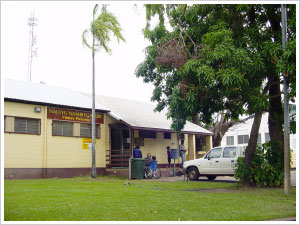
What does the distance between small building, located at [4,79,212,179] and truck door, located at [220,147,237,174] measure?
216 inches

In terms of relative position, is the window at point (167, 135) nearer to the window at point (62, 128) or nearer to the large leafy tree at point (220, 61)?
the window at point (62, 128)

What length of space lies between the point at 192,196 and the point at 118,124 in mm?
13249

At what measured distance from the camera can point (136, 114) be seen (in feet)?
89.5

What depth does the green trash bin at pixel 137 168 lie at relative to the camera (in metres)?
21.8

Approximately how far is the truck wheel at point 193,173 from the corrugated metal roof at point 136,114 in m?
4.07

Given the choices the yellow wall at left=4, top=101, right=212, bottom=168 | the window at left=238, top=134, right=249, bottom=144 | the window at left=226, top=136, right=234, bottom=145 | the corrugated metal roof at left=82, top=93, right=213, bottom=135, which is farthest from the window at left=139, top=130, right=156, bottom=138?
the window at left=226, top=136, right=234, bottom=145

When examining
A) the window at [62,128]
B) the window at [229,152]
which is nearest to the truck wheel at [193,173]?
the window at [229,152]

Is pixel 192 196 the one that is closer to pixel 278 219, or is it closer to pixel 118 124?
pixel 278 219

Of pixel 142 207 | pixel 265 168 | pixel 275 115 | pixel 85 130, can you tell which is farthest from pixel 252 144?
pixel 85 130

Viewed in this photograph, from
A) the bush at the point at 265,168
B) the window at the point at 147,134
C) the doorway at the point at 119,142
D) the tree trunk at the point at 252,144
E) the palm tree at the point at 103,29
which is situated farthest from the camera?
the window at the point at 147,134

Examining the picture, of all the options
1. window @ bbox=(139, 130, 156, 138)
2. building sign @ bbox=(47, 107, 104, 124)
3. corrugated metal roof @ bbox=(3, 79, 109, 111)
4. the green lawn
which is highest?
corrugated metal roof @ bbox=(3, 79, 109, 111)

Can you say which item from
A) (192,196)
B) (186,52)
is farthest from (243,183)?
(186,52)

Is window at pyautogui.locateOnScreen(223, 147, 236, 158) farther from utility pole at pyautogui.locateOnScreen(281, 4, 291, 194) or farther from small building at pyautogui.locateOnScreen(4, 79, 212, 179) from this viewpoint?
utility pole at pyautogui.locateOnScreen(281, 4, 291, 194)

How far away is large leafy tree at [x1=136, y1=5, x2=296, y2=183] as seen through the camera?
13102 millimetres
